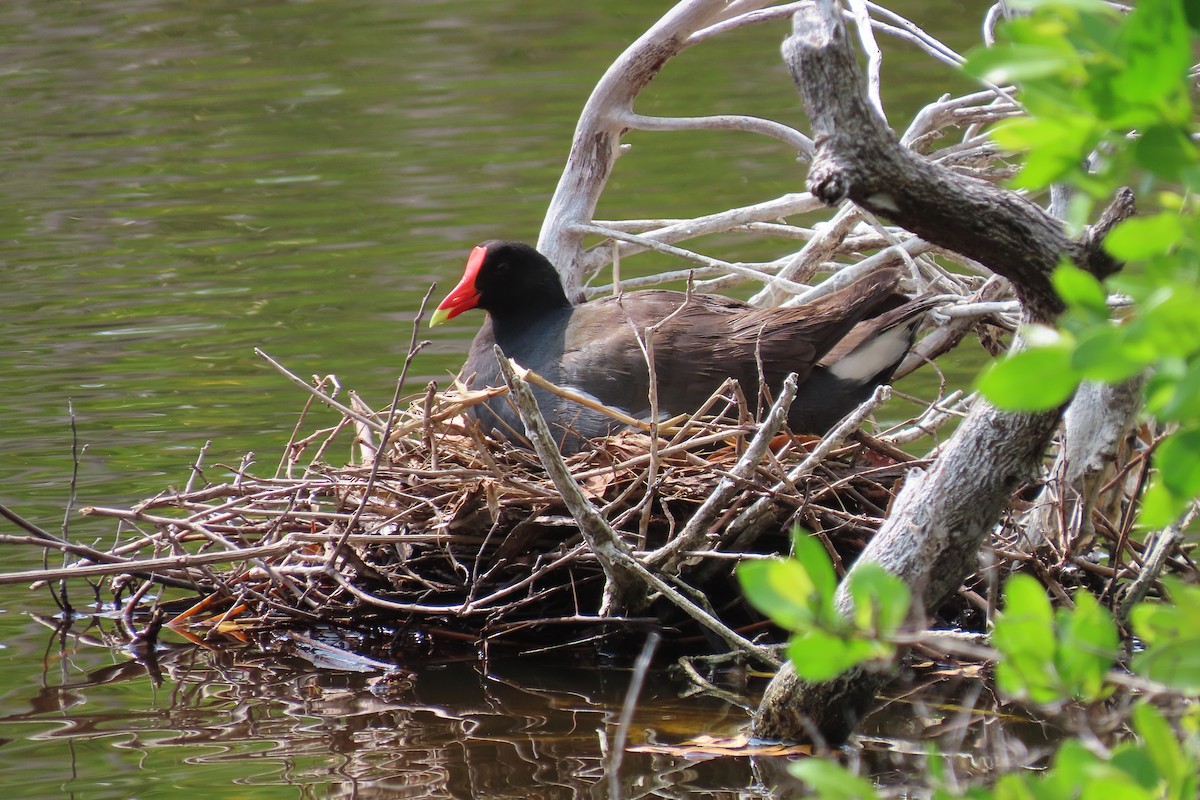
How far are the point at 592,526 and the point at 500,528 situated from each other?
1.92 ft

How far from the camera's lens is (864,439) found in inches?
169

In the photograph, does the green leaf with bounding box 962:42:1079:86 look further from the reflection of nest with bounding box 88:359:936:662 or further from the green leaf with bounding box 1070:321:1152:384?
the reflection of nest with bounding box 88:359:936:662

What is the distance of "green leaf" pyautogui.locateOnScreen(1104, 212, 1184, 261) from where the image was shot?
5.01 feet

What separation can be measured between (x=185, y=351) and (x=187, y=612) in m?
3.08

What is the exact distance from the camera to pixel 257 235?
9547 millimetres

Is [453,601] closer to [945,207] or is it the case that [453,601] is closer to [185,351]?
[945,207]

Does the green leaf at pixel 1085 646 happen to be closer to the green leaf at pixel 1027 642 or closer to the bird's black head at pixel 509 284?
the green leaf at pixel 1027 642

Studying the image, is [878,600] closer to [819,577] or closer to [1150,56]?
[819,577]

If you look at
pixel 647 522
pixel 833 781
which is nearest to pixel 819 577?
pixel 833 781

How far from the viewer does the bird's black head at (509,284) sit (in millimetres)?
5125

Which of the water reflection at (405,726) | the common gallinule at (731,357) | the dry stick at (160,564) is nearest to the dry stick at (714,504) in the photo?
the water reflection at (405,726)

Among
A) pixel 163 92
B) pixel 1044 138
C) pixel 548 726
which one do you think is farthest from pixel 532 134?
pixel 1044 138

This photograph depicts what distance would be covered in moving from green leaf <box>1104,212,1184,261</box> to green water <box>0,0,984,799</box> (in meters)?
2.23

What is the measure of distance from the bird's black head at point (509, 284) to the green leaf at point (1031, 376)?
3596mm
